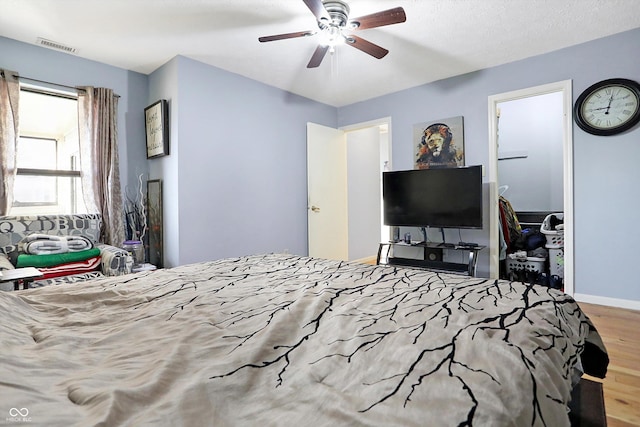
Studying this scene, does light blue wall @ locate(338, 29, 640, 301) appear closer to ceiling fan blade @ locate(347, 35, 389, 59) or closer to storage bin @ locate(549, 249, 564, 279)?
storage bin @ locate(549, 249, 564, 279)

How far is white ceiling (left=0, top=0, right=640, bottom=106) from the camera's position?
8.15 feet

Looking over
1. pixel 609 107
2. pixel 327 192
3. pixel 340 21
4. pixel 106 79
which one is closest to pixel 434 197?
pixel 327 192

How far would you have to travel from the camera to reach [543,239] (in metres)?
3.87

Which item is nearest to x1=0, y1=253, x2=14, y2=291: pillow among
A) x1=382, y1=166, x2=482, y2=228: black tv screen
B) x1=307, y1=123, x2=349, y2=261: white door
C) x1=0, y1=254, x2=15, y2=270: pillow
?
x1=0, y1=254, x2=15, y2=270: pillow

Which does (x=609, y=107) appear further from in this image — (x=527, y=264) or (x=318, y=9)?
(x=318, y=9)

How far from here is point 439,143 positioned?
4.08 m

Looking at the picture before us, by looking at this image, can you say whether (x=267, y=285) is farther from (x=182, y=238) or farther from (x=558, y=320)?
(x=182, y=238)

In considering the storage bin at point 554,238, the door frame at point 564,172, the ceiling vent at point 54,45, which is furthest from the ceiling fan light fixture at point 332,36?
the storage bin at point 554,238

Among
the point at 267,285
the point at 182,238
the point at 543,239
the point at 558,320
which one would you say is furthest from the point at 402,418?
the point at 543,239

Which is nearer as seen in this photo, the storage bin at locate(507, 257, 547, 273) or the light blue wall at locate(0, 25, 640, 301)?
the light blue wall at locate(0, 25, 640, 301)

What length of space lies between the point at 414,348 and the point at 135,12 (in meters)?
3.10

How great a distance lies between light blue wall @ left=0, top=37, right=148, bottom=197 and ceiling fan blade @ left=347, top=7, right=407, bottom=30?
8.78 feet

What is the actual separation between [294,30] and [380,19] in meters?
0.96

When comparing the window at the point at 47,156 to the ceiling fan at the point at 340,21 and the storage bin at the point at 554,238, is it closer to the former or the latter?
the ceiling fan at the point at 340,21
